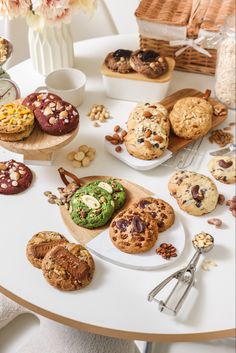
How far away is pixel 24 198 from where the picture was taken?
1184 millimetres

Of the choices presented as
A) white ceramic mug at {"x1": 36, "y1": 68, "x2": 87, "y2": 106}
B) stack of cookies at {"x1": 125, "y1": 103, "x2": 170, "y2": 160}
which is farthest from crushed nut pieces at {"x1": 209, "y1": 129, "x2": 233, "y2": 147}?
white ceramic mug at {"x1": 36, "y1": 68, "x2": 87, "y2": 106}

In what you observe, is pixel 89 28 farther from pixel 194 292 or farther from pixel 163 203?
pixel 194 292

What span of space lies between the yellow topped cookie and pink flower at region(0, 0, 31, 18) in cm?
26

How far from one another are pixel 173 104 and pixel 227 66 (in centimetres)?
16

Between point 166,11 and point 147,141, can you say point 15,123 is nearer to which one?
point 147,141

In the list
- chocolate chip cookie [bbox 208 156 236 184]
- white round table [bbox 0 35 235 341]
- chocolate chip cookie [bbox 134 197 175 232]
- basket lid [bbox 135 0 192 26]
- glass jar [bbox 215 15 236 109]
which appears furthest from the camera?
basket lid [bbox 135 0 192 26]

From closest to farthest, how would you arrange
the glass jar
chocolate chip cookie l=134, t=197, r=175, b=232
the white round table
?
the white round table < chocolate chip cookie l=134, t=197, r=175, b=232 < the glass jar

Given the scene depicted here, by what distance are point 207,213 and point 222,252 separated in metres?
0.10

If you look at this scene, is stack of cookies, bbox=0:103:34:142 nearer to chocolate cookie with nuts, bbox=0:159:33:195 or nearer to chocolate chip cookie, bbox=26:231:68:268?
chocolate cookie with nuts, bbox=0:159:33:195

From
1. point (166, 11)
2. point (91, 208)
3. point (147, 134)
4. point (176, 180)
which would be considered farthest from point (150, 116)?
point (166, 11)

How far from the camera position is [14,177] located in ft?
3.94

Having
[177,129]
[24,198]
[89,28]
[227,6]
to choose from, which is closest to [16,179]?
[24,198]

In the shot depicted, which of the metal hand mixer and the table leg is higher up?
the metal hand mixer

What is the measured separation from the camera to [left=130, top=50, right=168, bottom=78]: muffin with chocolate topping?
1.37 m
